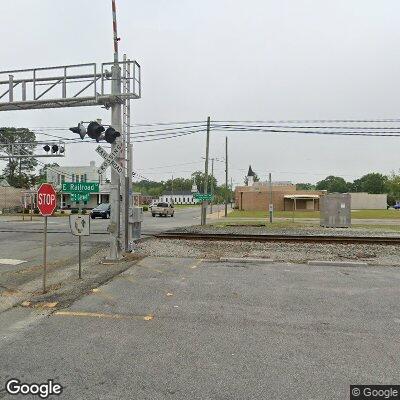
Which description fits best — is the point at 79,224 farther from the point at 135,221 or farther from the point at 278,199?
the point at 278,199

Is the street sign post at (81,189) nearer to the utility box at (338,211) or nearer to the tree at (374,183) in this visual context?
the utility box at (338,211)

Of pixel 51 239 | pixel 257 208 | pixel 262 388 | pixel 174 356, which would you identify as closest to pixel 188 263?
pixel 174 356

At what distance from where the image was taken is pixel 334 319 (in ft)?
19.2

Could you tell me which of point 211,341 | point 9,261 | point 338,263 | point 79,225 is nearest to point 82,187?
point 79,225

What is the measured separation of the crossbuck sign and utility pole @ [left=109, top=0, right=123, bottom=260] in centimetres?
13

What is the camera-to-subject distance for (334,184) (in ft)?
495

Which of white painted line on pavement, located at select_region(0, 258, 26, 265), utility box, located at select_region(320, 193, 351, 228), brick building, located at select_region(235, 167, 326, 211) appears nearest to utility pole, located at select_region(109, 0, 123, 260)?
white painted line on pavement, located at select_region(0, 258, 26, 265)

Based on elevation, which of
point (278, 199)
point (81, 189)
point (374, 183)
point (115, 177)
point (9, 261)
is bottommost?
point (9, 261)

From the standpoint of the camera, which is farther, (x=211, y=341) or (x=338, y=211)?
(x=338, y=211)

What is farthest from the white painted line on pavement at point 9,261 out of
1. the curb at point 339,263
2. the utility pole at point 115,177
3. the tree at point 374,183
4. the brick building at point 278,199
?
the tree at point 374,183

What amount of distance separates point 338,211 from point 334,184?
431 feet

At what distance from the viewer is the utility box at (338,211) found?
26672 millimetres

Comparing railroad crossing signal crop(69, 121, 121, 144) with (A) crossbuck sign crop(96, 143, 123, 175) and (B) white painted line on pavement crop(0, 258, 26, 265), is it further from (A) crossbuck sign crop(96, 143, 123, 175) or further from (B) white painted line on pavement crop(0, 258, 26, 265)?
(B) white painted line on pavement crop(0, 258, 26, 265)

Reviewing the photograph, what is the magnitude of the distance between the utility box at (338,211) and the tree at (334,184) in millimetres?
124381
